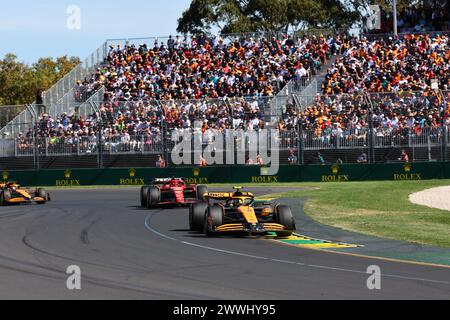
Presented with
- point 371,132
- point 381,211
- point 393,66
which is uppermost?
point 393,66

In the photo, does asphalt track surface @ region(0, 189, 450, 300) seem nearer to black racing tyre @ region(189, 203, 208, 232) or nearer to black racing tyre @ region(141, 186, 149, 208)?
black racing tyre @ region(189, 203, 208, 232)

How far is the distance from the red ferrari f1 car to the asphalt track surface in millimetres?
6040

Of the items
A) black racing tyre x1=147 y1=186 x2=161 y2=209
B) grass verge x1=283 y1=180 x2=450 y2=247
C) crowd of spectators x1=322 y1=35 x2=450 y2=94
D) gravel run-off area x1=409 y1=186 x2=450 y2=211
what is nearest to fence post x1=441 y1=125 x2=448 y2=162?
grass verge x1=283 y1=180 x2=450 y2=247

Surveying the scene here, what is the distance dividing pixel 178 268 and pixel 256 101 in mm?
31061

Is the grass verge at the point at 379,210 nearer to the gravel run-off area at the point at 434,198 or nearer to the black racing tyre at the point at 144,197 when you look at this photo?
the gravel run-off area at the point at 434,198

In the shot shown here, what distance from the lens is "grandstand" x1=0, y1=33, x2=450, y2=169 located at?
4288cm

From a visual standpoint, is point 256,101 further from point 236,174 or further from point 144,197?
point 144,197

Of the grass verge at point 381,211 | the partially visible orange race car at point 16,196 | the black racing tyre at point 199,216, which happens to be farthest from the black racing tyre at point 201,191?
the black racing tyre at point 199,216

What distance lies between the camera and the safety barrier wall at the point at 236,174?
42750 mm

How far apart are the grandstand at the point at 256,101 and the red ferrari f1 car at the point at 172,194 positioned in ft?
42.7

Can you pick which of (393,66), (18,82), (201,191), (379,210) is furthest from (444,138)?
(18,82)

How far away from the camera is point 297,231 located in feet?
72.4

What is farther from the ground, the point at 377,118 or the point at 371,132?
the point at 377,118

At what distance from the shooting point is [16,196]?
3375cm
